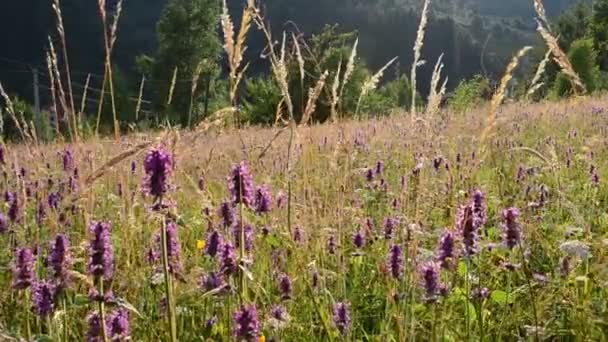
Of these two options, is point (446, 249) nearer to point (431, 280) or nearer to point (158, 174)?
point (431, 280)

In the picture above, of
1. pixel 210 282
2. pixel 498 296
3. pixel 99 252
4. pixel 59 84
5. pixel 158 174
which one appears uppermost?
pixel 59 84

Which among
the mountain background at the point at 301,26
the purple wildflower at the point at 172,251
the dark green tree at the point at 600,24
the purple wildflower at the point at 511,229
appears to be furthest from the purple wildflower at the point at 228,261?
the mountain background at the point at 301,26

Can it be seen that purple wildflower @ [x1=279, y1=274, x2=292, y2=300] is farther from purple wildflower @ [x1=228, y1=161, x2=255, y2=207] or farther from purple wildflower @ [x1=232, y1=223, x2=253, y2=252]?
purple wildflower @ [x1=228, y1=161, x2=255, y2=207]

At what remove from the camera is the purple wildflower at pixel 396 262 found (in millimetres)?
1931

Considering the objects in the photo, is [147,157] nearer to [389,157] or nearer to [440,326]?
[440,326]

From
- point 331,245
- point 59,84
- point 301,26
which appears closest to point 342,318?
point 331,245

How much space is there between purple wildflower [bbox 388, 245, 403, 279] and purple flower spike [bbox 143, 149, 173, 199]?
2.73 feet

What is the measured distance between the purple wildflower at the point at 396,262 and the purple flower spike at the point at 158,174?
2.73 ft

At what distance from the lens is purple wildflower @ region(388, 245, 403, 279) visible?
1.93 meters

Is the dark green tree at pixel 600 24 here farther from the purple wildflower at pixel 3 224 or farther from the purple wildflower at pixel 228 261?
the purple wildflower at pixel 228 261

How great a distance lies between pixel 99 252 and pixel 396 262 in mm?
915

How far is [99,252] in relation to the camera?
1.35 m

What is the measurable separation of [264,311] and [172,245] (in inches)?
14.8

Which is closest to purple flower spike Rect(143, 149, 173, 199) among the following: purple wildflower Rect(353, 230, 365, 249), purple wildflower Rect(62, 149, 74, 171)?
purple wildflower Rect(353, 230, 365, 249)
